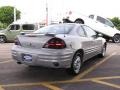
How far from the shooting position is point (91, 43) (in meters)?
9.94

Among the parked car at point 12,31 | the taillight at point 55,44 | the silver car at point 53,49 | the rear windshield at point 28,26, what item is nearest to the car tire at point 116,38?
the rear windshield at point 28,26

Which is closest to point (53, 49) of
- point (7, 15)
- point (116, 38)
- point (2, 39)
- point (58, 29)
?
point (58, 29)

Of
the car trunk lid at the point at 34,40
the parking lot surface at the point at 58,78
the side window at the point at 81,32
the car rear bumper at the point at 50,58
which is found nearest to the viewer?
the parking lot surface at the point at 58,78

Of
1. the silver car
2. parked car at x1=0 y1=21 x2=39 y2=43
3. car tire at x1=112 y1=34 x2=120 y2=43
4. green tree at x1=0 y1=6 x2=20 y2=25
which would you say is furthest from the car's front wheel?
green tree at x1=0 y1=6 x2=20 y2=25

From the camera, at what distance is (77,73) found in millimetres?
8656

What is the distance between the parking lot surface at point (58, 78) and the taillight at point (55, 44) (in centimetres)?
88

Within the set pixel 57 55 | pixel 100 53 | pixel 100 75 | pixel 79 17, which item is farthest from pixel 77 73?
pixel 79 17

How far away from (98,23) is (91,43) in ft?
38.0

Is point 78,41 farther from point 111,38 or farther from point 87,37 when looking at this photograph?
point 111,38

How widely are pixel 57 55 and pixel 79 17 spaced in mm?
14160

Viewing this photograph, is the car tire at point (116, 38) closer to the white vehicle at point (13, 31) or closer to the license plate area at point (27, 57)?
the white vehicle at point (13, 31)

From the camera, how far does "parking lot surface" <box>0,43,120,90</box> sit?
7.16 meters

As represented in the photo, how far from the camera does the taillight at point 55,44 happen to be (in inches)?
306

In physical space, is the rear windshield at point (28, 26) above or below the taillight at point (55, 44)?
below
